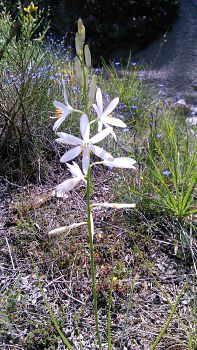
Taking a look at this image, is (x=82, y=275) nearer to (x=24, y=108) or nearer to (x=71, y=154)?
(x=71, y=154)

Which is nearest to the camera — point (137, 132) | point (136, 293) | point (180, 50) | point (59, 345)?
point (59, 345)

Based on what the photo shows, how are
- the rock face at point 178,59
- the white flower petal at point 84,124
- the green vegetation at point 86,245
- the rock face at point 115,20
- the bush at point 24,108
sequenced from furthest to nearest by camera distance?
1. the rock face at point 115,20
2. the rock face at point 178,59
3. the bush at point 24,108
4. the green vegetation at point 86,245
5. the white flower petal at point 84,124

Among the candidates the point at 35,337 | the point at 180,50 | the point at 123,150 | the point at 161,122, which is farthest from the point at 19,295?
the point at 180,50

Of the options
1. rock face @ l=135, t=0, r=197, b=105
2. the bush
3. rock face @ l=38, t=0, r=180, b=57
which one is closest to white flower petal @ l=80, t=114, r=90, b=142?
the bush

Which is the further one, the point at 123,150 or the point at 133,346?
the point at 123,150

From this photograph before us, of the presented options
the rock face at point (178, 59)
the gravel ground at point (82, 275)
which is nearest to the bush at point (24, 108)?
the gravel ground at point (82, 275)

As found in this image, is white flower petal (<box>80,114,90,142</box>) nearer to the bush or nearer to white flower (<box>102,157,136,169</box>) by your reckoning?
white flower (<box>102,157,136,169</box>)

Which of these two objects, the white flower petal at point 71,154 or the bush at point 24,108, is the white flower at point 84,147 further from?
the bush at point 24,108

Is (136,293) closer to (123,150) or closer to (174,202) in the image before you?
(174,202)

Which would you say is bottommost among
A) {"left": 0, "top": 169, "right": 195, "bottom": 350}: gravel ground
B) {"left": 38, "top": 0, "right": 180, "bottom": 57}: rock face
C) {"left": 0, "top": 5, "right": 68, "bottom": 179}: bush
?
{"left": 0, "top": 169, "right": 195, "bottom": 350}: gravel ground
